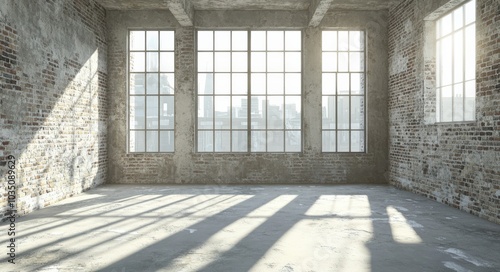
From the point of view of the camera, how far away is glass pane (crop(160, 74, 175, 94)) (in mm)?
8685

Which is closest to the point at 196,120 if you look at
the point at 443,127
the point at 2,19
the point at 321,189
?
the point at 321,189

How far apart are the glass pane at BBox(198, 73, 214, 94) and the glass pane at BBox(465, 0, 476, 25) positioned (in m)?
5.48

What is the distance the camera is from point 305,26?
8.66 metres

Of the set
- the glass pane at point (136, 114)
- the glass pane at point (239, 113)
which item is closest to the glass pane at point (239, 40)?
the glass pane at point (239, 113)

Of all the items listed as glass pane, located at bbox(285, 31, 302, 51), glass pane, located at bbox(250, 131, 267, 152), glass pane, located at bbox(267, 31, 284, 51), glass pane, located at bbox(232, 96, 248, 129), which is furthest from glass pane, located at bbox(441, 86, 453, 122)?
glass pane, located at bbox(232, 96, 248, 129)

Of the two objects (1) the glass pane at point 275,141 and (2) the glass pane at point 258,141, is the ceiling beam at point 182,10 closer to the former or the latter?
(2) the glass pane at point 258,141

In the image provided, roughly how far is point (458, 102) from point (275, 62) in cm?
425

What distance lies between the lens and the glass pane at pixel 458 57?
6086 millimetres

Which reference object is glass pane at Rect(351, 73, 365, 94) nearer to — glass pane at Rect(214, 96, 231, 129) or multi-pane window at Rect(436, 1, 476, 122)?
multi-pane window at Rect(436, 1, 476, 122)

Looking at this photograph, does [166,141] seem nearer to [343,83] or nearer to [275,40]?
[275,40]

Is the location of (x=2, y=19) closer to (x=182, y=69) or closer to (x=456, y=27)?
(x=182, y=69)

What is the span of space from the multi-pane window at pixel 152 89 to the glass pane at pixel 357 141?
4.57 metres

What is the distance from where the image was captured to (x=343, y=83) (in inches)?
346

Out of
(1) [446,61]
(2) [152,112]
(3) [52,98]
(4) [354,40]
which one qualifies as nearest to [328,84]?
(4) [354,40]
